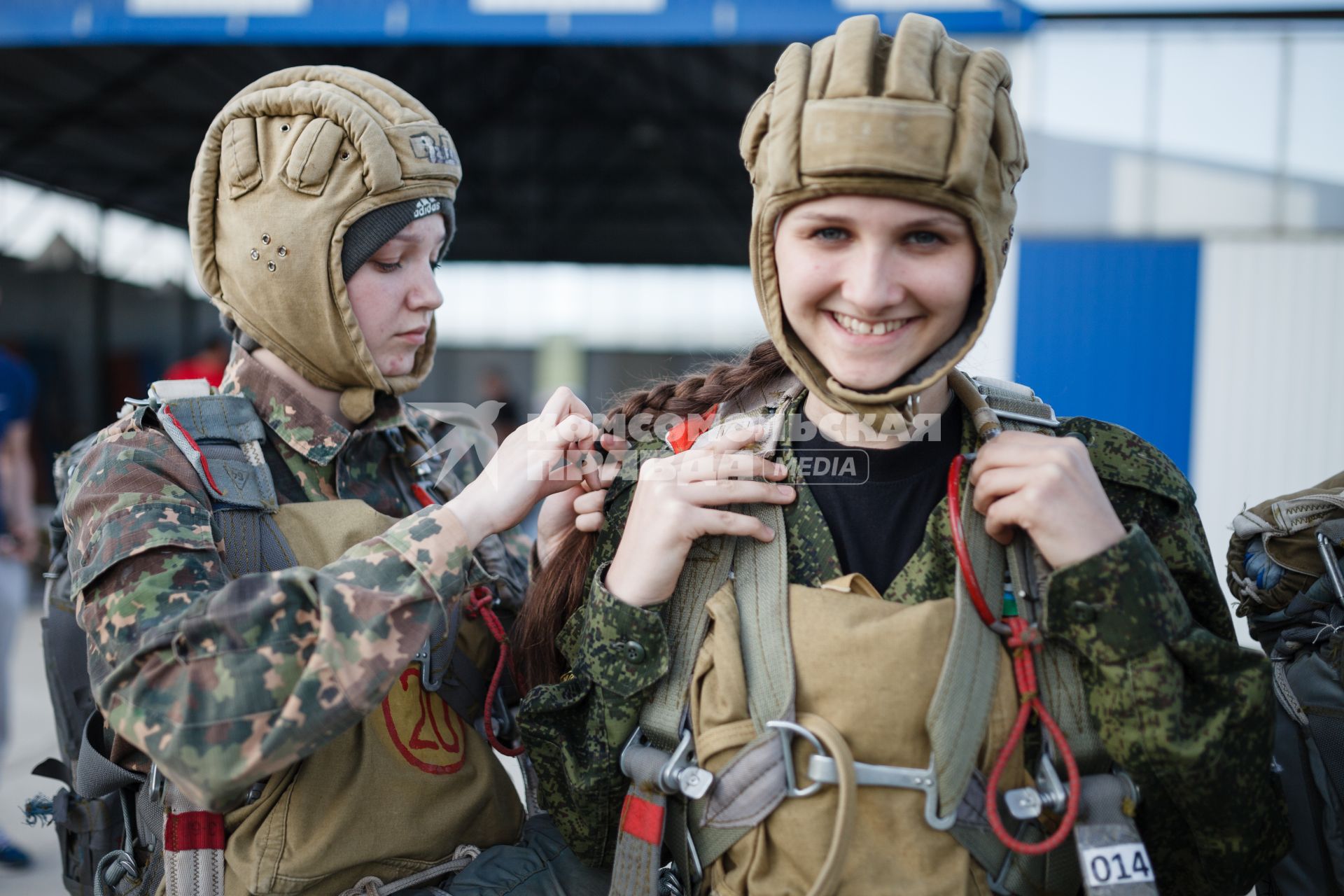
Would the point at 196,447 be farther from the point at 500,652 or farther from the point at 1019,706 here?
the point at 1019,706

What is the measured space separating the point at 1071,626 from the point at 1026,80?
5356 mm

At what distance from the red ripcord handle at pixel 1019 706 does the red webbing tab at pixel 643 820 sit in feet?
1.62

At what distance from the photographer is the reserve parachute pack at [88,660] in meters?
1.71

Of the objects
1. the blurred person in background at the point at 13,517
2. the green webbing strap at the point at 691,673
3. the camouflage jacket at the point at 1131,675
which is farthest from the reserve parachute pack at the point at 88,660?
the blurred person in background at the point at 13,517

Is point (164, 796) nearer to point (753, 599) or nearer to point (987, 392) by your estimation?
point (753, 599)

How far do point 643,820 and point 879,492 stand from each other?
2.15 feet

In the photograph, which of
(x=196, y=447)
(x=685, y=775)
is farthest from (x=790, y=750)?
(x=196, y=447)

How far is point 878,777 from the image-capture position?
133 centimetres

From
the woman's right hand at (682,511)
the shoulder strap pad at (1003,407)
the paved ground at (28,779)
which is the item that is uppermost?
the shoulder strap pad at (1003,407)

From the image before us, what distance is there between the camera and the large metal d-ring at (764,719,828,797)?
134cm

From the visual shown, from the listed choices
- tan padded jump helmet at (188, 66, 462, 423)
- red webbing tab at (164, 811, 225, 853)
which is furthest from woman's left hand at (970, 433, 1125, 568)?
red webbing tab at (164, 811, 225, 853)

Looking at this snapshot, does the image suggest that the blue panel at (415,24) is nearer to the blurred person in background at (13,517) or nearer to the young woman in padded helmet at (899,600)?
the blurred person in background at (13,517)

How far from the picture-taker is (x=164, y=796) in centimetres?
164

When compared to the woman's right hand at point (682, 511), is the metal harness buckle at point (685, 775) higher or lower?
lower
